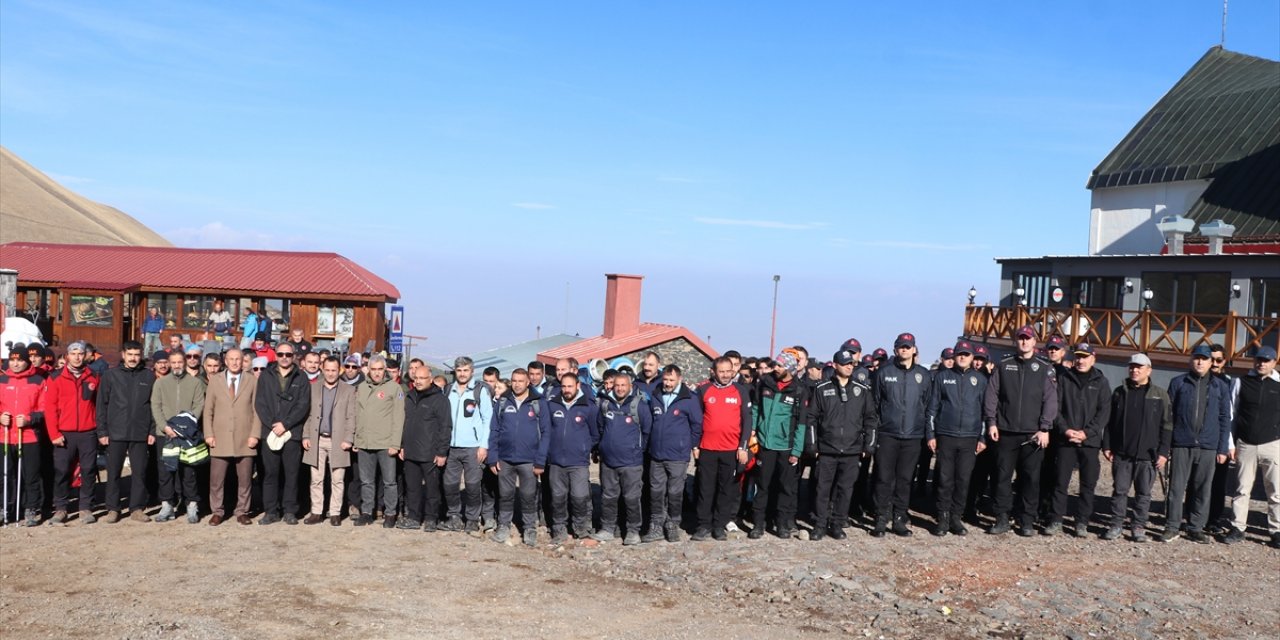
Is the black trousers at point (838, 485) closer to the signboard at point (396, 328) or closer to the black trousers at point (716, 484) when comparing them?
the black trousers at point (716, 484)

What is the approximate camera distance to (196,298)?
2806 cm

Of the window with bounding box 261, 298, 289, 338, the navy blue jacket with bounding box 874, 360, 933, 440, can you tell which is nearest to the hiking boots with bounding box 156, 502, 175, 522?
the navy blue jacket with bounding box 874, 360, 933, 440

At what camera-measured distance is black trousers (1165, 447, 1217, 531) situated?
1138cm

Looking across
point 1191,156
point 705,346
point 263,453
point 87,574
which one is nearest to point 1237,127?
point 1191,156

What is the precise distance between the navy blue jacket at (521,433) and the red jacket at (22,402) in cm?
471

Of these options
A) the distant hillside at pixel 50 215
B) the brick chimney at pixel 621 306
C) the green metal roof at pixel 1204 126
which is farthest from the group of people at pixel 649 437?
the distant hillside at pixel 50 215

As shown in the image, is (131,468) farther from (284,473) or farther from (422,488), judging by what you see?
(422,488)

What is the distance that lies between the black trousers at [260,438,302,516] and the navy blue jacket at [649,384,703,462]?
12.3ft

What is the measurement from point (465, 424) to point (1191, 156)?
30.7 m

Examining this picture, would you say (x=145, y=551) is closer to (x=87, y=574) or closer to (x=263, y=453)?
(x=87, y=574)

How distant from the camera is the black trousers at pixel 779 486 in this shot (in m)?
11.3

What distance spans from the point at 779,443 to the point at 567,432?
2.18 meters

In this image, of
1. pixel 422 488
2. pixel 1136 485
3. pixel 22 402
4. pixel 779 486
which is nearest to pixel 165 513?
pixel 22 402

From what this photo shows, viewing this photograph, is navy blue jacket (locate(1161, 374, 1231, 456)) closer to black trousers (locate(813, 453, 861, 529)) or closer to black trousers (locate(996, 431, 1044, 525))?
black trousers (locate(996, 431, 1044, 525))
